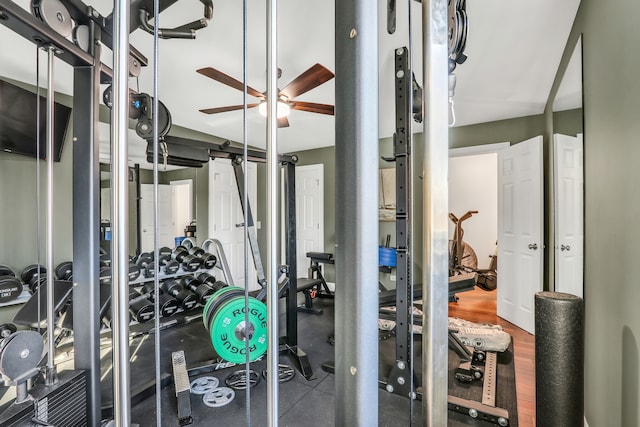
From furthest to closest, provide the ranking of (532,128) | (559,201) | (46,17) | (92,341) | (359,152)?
(532,128), (559,201), (92,341), (46,17), (359,152)

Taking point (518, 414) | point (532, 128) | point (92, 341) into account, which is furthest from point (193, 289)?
point (532, 128)

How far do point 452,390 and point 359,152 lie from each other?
2226 mm

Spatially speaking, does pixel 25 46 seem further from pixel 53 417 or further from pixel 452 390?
pixel 452 390

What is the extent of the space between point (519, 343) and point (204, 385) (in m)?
2.72

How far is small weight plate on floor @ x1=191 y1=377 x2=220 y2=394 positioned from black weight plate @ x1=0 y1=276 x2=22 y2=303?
4.73ft

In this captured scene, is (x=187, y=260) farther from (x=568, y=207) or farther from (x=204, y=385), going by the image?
(x=568, y=207)

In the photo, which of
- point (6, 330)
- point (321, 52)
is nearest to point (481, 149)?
point (321, 52)

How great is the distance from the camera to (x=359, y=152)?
427 mm

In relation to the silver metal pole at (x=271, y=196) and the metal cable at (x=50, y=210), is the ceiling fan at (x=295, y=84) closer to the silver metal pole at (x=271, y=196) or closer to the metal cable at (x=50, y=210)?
the metal cable at (x=50, y=210)

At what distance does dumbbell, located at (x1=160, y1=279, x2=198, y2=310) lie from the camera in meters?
2.80

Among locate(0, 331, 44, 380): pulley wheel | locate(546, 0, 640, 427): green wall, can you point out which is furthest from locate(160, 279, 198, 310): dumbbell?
locate(546, 0, 640, 427): green wall

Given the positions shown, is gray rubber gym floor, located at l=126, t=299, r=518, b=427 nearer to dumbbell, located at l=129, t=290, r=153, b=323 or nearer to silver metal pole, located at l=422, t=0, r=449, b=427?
dumbbell, located at l=129, t=290, r=153, b=323

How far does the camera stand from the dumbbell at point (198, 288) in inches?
111

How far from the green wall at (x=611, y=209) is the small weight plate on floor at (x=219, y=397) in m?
1.93
